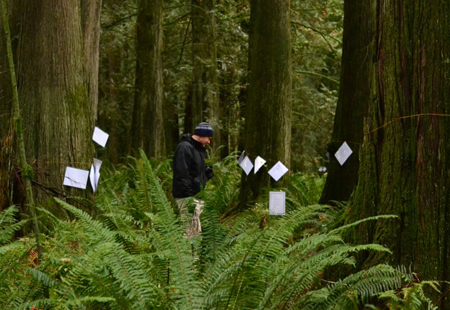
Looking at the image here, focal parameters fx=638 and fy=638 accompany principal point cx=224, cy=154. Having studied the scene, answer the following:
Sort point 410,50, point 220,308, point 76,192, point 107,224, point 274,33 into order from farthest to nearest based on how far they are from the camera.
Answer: point 274,33, point 76,192, point 107,224, point 410,50, point 220,308

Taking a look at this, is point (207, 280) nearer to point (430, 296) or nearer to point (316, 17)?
point (430, 296)

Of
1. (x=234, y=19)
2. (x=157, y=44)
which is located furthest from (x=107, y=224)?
(x=234, y=19)

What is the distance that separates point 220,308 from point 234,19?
17.6 m

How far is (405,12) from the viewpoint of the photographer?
4.98 metres

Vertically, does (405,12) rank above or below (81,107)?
above

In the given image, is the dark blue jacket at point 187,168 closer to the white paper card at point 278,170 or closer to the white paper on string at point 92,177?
the white paper on string at point 92,177

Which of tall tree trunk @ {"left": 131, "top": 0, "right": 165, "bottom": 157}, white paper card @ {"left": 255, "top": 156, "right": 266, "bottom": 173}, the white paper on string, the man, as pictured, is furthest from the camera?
tall tree trunk @ {"left": 131, "top": 0, "right": 165, "bottom": 157}

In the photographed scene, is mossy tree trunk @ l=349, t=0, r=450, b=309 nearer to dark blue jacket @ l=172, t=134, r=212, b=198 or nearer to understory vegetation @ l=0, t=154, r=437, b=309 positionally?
understory vegetation @ l=0, t=154, r=437, b=309

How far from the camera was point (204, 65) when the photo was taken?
1952 centimetres

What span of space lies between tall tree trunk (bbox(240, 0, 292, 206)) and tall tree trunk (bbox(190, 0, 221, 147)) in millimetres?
7941

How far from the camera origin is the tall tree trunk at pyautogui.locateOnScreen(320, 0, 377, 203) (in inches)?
390

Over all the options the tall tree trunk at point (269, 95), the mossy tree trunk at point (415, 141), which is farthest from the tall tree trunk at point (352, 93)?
the mossy tree trunk at point (415, 141)

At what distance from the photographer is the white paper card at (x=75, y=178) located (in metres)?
8.18

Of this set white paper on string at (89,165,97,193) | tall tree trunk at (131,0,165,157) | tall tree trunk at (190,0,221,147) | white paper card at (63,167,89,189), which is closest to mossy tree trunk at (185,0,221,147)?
tall tree trunk at (190,0,221,147)
